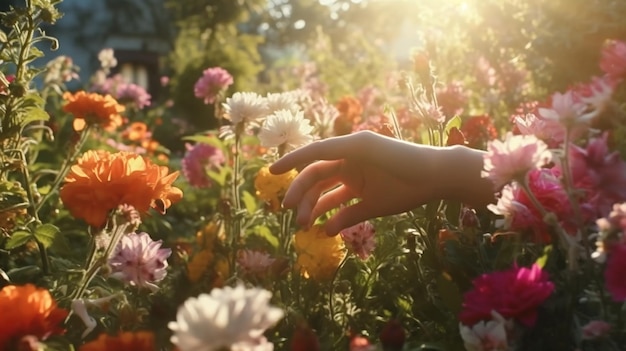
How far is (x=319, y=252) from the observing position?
1.64 m

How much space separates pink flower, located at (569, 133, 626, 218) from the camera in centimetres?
101

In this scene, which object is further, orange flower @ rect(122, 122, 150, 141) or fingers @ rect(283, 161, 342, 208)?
orange flower @ rect(122, 122, 150, 141)

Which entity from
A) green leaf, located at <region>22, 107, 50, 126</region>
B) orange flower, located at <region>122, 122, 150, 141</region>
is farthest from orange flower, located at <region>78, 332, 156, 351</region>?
orange flower, located at <region>122, 122, 150, 141</region>

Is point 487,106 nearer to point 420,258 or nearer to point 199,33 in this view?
point 420,258

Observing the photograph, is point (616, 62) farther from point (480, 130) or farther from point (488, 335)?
point (480, 130)

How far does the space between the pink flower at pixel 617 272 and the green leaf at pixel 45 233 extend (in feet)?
3.67


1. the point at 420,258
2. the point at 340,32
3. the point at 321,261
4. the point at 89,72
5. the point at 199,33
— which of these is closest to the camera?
the point at 420,258

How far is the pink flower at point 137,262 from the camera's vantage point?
133cm

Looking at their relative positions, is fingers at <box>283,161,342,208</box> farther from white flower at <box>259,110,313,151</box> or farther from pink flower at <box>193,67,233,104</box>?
pink flower at <box>193,67,233,104</box>

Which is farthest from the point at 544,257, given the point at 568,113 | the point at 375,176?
the point at 375,176

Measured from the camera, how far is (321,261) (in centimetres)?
164

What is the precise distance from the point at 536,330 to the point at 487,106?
3401 millimetres

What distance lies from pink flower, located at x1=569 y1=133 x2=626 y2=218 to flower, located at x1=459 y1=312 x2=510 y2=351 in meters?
0.21

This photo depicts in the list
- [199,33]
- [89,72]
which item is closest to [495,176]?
[199,33]
